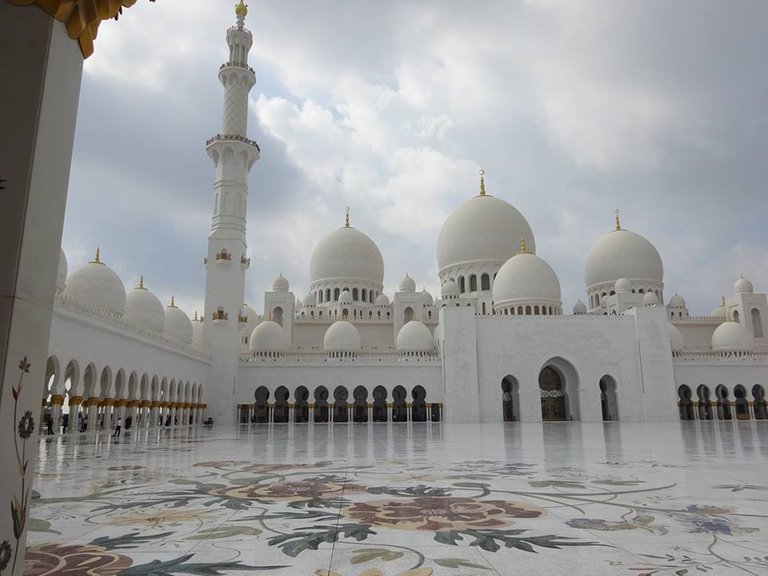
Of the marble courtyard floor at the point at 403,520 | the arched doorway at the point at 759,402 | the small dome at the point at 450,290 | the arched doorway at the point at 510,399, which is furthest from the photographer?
the small dome at the point at 450,290

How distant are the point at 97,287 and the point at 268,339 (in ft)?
30.9

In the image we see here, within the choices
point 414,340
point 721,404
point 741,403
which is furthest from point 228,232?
point 741,403

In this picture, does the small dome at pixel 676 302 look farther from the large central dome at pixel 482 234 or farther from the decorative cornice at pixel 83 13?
the decorative cornice at pixel 83 13

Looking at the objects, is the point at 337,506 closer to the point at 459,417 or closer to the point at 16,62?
the point at 16,62

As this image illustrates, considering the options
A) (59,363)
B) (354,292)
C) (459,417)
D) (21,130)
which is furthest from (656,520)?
(354,292)

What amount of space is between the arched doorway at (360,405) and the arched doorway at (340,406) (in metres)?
0.44

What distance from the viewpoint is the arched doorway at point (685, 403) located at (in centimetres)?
2819

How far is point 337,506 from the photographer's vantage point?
3.64 metres

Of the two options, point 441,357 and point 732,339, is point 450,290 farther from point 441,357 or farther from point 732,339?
point 732,339

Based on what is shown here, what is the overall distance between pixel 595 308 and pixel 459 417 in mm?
14235

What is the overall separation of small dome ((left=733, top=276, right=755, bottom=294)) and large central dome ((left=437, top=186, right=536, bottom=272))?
40.3 ft

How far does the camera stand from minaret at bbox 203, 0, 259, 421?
2416 cm

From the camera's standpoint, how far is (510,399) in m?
26.0

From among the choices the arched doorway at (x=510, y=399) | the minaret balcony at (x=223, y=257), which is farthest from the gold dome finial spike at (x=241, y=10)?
the arched doorway at (x=510, y=399)
